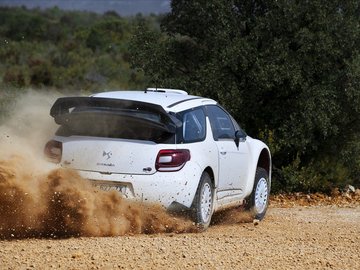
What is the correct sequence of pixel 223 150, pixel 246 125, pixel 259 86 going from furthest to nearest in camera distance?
pixel 246 125, pixel 259 86, pixel 223 150

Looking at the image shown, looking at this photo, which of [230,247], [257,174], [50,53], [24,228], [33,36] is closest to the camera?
[230,247]

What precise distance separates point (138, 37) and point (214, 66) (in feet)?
6.65

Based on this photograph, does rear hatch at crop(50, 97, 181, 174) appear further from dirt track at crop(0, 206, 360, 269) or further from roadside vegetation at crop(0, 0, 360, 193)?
roadside vegetation at crop(0, 0, 360, 193)

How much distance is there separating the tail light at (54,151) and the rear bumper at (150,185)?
1.17 feet

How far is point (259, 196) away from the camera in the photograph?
475 inches

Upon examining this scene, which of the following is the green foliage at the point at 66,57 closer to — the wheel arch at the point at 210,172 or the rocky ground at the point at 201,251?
the wheel arch at the point at 210,172

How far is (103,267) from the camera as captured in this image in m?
6.86

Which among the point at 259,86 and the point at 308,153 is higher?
the point at 259,86

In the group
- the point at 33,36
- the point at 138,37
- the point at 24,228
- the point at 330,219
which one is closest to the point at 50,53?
the point at 33,36

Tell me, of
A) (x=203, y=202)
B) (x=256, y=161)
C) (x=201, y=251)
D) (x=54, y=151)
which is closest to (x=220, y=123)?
(x=256, y=161)

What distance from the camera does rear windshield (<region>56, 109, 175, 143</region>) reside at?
9320mm

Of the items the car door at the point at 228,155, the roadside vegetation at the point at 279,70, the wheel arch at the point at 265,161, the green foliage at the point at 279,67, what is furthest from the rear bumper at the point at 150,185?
the green foliage at the point at 279,67

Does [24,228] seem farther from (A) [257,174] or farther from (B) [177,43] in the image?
(B) [177,43]

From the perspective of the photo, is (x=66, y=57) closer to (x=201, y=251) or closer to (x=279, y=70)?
(x=279, y=70)
